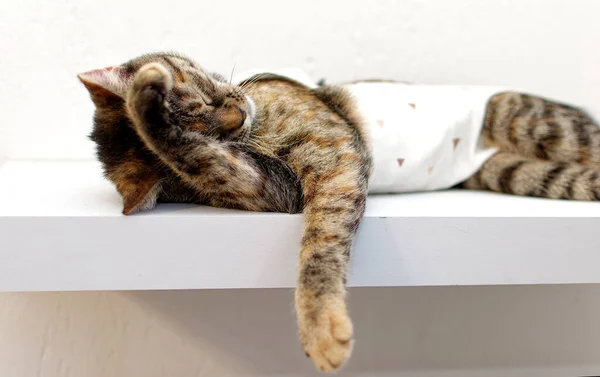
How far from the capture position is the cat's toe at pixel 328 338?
0.83 metres

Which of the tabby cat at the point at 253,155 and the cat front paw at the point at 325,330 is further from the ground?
the tabby cat at the point at 253,155

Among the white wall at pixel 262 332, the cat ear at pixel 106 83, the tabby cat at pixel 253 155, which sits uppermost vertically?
the cat ear at pixel 106 83

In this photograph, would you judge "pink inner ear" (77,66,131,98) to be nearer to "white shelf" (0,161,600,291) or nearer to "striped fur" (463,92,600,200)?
"white shelf" (0,161,600,291)

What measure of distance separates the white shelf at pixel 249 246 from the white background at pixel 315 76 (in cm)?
56

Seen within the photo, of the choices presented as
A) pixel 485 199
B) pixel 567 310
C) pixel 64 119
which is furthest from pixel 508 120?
pixel 64 119

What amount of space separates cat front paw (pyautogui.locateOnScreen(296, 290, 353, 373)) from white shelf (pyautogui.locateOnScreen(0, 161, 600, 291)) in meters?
0.13

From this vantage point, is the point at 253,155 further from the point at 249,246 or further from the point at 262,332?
the point at 262,332

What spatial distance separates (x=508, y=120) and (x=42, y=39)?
1.34m

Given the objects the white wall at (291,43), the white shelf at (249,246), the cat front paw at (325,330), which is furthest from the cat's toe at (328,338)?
the white wall at (291,43)

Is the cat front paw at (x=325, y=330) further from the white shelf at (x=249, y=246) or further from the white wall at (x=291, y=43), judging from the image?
the white wall at (x=291, y=43)

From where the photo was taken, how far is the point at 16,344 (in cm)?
159

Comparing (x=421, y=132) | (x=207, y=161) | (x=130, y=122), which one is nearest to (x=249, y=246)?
(x=207, y=161)

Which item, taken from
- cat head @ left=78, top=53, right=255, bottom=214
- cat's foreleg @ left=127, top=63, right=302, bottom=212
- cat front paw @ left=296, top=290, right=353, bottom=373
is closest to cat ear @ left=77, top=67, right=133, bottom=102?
cat head @ left=78, top=53, right=255, bottom=214

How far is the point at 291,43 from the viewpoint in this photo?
1697 mm
